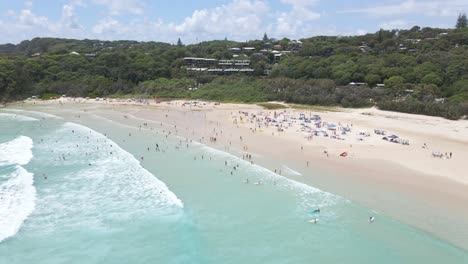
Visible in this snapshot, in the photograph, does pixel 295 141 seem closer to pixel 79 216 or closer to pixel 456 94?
pixel 79 216

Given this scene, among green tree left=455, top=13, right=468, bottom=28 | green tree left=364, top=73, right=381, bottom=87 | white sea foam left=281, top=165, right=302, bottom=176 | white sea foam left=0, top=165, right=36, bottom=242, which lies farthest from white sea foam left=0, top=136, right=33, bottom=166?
green tree left=455, top=13, right=468, bottom=28

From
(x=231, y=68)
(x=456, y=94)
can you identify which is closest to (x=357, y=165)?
(x=456, y=94)

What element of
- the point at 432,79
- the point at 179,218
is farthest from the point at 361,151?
Answer: the point at 432,79

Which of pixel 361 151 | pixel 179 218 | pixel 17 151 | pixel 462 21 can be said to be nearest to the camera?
pixel 179 218

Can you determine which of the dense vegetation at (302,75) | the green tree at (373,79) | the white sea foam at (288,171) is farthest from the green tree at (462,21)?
the white sea foam at (288,171)

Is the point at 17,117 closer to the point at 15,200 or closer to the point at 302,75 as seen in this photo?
the point at 15,200

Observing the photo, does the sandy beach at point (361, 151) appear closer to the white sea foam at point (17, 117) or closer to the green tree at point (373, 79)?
the white sea foam at point (17, 117)
